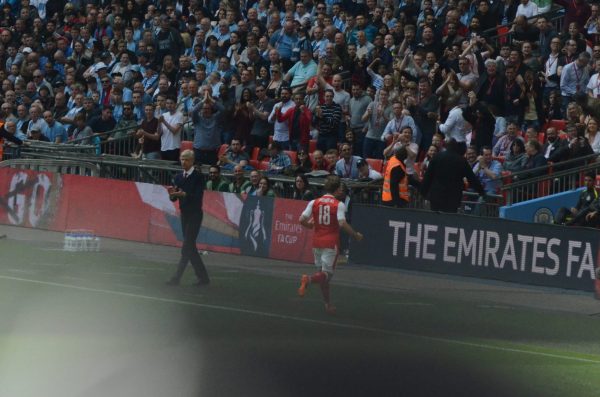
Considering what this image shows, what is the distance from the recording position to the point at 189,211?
18000 millimetres

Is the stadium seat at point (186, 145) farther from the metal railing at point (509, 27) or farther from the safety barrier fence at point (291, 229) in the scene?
the metal railing at point (509, 27)

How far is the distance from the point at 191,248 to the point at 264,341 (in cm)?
441

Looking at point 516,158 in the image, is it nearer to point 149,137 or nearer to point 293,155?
point 293,155

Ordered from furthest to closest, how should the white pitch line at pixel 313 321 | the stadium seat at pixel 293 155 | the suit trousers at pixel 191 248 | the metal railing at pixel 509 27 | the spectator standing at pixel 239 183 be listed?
the metal railing at pixel 509 27, the stadium seat at pixel 293 155, the spectator standing at pixel 239 183, the suit trousers at pixel 191 248, the white pitch line at pixel 313 321

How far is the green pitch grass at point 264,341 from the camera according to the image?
11492mm

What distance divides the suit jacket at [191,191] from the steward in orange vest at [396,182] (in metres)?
3.98

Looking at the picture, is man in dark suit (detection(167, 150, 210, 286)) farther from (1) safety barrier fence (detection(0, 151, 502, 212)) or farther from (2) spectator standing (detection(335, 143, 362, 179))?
(2) spectator standing (detection(335, 143, 362, 179))

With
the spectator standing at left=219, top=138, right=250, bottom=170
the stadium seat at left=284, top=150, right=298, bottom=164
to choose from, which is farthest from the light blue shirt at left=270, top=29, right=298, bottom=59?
the stadium seat at left=284, top=150, right=298, bottom=164

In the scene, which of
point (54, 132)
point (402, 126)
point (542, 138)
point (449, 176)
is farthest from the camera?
point (54, 132)

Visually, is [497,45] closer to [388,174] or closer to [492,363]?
[388,174]

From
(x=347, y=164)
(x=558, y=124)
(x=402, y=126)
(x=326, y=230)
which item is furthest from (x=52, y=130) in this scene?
(x=326, y=230)

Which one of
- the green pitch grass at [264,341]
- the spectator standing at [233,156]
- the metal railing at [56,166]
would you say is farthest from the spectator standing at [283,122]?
the green pitch grass at [264,341]

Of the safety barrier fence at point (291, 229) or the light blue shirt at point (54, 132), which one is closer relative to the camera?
the safety barrier fence at point (291, 229)

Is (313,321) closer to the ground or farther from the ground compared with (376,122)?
closer to the ground
